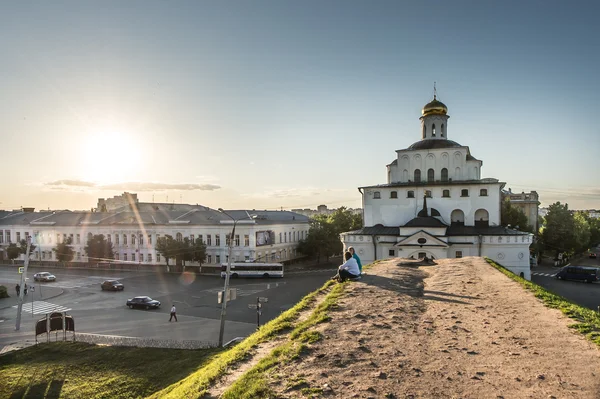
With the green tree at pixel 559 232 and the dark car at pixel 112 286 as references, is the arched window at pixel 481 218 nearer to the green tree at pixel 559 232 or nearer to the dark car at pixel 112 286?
the green tree at pixel 559 232

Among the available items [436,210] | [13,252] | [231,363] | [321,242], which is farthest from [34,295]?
[436,210]

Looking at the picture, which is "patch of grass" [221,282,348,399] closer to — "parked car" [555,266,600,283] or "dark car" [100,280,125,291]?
"dark car" [100,280,125,291]

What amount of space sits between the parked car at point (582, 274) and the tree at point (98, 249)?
57.0 metres

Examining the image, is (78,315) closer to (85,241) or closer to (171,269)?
(171,269)

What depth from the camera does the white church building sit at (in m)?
36.6

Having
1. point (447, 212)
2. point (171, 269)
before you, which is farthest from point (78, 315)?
point (447, 212)

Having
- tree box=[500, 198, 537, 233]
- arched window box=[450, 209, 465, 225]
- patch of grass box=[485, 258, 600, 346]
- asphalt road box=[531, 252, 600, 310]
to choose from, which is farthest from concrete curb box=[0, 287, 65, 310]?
tree box=[500, 198, 537, 233]

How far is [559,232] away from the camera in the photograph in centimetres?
5409

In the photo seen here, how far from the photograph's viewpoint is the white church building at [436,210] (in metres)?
36.6

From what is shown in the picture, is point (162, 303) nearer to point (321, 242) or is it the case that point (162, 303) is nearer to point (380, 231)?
point (380, 231)

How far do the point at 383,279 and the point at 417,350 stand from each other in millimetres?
7768

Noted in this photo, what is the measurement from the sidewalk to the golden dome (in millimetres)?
44719

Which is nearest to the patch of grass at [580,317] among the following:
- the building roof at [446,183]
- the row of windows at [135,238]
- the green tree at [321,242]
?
the building roof at [446,183]

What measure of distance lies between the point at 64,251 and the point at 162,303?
35260 millimetres
